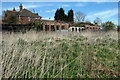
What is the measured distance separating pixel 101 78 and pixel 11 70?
5.01ft

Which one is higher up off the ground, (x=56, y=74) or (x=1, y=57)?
(x=1, y=57)

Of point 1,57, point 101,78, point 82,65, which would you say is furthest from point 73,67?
point 1,57

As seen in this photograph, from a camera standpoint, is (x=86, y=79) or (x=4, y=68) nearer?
(x=86, y=79)

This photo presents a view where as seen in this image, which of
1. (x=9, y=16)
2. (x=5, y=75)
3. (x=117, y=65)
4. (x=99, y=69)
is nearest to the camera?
(x=5, y=75)

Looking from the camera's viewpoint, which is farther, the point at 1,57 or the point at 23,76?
the point at 1,57

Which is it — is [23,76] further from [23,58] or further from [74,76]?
[74,76]

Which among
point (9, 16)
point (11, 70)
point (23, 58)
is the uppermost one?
point (9, 16)

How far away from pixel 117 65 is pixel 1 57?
247cm

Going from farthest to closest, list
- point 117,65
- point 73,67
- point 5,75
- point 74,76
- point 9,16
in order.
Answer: point 9,16
point 117,65
point 73,67
point 74,76
point 5,75

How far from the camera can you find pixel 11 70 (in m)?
1.99

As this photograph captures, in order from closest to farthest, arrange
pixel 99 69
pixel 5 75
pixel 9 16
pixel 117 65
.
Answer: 1. pixel 5 75
2. pixel 99 69
3. pixel 117 65
4. pixel 9 16

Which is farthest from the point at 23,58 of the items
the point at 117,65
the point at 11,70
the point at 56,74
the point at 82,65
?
the point at 117,65

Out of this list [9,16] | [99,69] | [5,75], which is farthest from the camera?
[9,16]

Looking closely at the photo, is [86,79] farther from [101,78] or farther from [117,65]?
[117,65]
